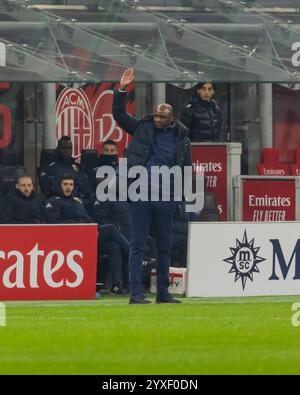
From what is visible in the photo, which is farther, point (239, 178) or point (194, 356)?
point (239, 178)

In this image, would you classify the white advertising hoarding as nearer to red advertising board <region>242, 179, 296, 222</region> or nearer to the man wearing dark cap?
the man wearing dark cap

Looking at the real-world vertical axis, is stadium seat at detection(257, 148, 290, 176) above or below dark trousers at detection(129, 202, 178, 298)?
above

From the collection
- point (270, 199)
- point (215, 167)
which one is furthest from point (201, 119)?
point (270, 199)

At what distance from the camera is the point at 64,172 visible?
820 inches

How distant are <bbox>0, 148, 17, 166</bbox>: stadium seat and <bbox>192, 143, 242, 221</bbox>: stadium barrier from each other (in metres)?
2.82

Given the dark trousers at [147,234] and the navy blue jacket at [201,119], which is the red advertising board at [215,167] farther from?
the dark trousers at [147,234]

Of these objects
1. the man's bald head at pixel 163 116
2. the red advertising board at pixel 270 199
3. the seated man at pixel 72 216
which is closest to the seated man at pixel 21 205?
the seated man at pixel 72 216

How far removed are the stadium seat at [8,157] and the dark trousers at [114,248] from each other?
3.41 meters

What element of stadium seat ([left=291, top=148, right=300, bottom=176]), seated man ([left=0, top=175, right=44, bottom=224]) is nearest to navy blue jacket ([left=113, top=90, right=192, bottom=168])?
seated man ([left=0, top=175, right=44, bottom=224])

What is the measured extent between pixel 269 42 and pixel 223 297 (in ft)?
16.9

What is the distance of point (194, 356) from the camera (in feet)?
37.8

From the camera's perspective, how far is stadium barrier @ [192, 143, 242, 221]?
22.3m
